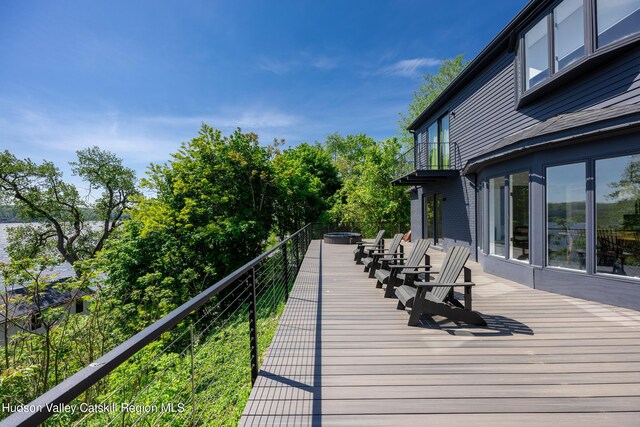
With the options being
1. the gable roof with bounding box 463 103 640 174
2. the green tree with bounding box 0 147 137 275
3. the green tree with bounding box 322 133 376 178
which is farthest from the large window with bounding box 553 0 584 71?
the green tree with bounding box 322 133 376 178

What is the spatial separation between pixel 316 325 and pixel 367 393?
4.74 feet

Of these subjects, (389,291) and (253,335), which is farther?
(389,291)

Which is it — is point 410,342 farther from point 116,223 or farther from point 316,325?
point 116,223

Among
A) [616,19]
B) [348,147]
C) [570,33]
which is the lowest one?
[616,19]

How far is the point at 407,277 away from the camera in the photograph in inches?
191

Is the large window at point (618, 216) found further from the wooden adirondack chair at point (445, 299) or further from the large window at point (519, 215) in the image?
the wooden adirondack chair at point (445, 299)

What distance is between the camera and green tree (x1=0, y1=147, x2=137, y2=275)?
758 inches

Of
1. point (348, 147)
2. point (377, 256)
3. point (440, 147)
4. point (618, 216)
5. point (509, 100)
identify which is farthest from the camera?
point (348, 147)

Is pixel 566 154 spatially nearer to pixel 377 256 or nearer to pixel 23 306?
pixel 377 256

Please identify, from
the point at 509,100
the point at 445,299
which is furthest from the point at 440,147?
the point at 445,299

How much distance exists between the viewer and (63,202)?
68.3 ft

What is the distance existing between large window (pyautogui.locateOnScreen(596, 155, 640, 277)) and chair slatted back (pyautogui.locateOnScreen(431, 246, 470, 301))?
2.61 meters

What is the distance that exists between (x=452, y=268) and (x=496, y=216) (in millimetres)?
3862

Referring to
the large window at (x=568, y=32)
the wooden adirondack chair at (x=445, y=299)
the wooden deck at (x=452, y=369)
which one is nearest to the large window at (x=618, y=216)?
the wooden deck at (x=452, y=369)
